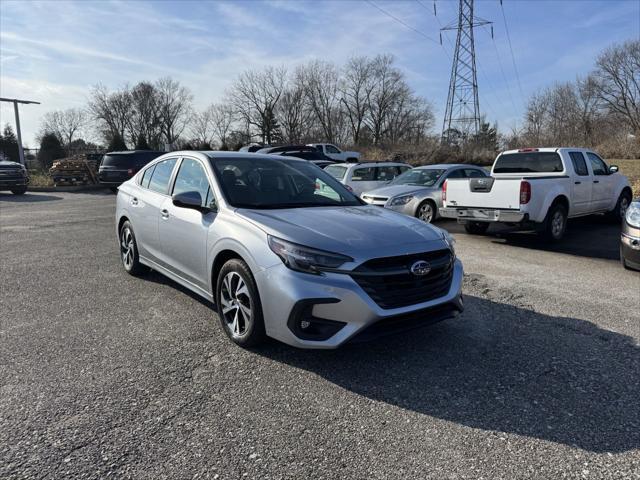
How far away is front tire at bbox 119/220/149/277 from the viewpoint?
596 centimetres

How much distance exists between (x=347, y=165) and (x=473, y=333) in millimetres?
9499

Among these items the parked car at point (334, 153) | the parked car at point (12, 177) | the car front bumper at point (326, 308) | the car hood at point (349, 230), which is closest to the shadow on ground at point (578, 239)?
the car hood at point (349, 230)

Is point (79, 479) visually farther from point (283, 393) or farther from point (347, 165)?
point (347, 165)

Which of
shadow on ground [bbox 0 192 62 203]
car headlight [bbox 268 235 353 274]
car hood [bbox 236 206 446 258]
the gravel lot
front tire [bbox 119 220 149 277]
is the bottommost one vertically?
shadow on ground [bbox 0 192 62 203]

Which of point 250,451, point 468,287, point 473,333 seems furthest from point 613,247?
point 250,451

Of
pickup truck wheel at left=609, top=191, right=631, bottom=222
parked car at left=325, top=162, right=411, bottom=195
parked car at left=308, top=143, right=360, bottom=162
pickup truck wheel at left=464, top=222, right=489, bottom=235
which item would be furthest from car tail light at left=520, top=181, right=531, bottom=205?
parked car at left=308, top=143, right=360, bottom=162

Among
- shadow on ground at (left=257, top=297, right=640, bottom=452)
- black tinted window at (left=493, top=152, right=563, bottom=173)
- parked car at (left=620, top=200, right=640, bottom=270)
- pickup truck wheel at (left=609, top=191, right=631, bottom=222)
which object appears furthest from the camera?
pickup truck wheel at (left=609, top=191, right=631, bottom=222)

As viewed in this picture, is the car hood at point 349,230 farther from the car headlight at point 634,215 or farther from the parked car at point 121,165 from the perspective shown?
the parked car at point 121,165

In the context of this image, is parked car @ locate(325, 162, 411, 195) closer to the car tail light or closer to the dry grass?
the car tail light

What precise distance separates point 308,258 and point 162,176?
285 centimetres

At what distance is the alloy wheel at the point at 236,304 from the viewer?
12.3ft

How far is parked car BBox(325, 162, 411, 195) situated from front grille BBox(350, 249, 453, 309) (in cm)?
901

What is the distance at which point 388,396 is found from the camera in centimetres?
319

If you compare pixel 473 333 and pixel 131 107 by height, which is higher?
pixel 131 107
